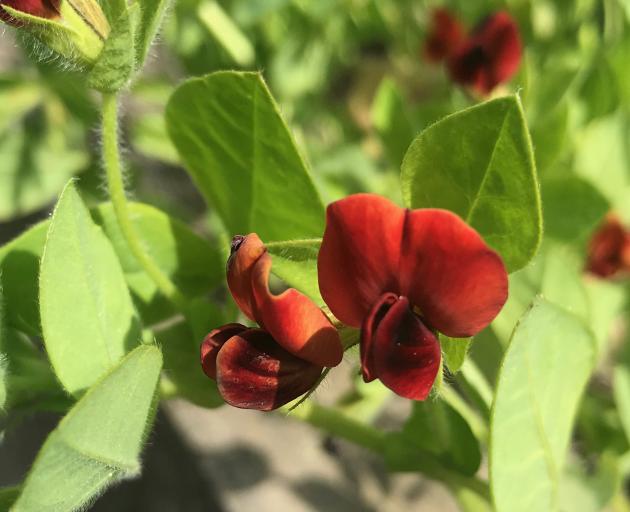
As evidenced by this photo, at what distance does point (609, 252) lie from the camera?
4.30 feet

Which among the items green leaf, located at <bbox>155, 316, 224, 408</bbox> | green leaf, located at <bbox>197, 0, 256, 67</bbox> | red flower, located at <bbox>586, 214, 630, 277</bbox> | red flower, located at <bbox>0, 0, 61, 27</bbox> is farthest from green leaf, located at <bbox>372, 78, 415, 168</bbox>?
red flower, located at <bbox>0, 0, 61, 27</bbox>

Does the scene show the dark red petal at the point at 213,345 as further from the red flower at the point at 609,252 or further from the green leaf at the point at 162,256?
the red flower at the point at 609,252

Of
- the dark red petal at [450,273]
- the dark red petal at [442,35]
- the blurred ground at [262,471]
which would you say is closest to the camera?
the dark red petal at [450,273]

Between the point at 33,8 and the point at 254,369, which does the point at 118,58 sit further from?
the point at 254,369

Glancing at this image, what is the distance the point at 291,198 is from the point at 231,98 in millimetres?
119

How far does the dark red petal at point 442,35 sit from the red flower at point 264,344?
3.85 feet

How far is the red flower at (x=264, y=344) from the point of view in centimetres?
59

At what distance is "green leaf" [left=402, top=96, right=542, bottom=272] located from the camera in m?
0.62

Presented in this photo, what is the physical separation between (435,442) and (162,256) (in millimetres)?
390

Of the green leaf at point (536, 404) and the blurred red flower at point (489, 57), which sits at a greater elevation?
the blurred red flower at point (489, 57)

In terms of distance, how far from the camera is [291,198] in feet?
2.61

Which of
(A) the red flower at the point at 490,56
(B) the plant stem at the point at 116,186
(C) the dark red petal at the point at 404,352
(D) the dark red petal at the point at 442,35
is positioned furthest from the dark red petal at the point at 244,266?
(D) the dark red petal at the point at 442,35

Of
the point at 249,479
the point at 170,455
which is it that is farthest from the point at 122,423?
the point at 170,455

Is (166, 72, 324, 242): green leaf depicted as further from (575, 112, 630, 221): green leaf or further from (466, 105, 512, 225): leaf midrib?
(575, 112, 630, 221): green leaf
